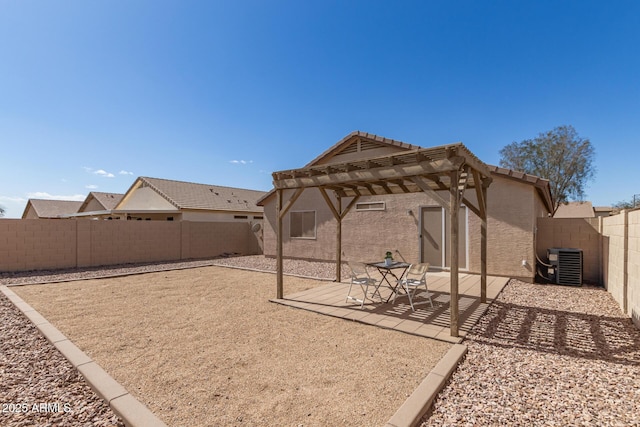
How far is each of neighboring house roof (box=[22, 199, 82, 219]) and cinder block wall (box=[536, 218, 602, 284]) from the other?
4022 centimetres

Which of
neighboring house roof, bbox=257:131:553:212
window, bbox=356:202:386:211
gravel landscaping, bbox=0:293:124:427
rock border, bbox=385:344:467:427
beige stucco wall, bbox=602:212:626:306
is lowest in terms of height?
gravel landscaping, bbox=0:293:124:427

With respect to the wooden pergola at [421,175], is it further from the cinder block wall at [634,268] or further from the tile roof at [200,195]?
the tile roof at [200,195]

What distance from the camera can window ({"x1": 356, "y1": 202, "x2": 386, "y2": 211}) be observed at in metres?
10.5

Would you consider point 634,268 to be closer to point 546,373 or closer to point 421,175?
point 546,373

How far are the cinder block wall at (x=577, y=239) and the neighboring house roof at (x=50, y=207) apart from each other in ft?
132

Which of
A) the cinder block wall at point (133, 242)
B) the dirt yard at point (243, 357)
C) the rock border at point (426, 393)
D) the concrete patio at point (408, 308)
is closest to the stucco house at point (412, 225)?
the concrete patio at point (408, 308)

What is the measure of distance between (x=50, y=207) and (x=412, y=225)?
3967cm

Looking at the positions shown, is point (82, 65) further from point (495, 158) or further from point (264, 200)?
point (495, 158)

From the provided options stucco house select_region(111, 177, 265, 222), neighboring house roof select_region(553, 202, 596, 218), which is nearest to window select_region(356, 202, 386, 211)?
stucco house select_region(111, 177, 265, 222)

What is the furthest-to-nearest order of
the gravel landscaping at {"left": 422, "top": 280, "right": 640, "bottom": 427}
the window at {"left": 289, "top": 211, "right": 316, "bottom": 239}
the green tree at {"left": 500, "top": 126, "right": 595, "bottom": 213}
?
the green tree at {"left": 500, "top": 126, "right": 595, "bottom": 213}, the window at {"left": 289, "top": 211, "right": 316, "bottom": 239}, the gravel landscaping at {"left": 422, "top": 280, "right": 640, "bottom": 427}

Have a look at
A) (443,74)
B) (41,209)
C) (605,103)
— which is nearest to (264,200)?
(443,74)

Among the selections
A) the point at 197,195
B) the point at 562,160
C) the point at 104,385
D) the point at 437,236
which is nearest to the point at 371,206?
the point at 437,236

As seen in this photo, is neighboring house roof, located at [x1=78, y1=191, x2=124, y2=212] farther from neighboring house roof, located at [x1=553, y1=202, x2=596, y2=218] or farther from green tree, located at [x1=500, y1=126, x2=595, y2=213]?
neighboring house roof, located at [x1=553, y1=202, x2=596, y2=218]

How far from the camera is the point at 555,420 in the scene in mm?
2256
